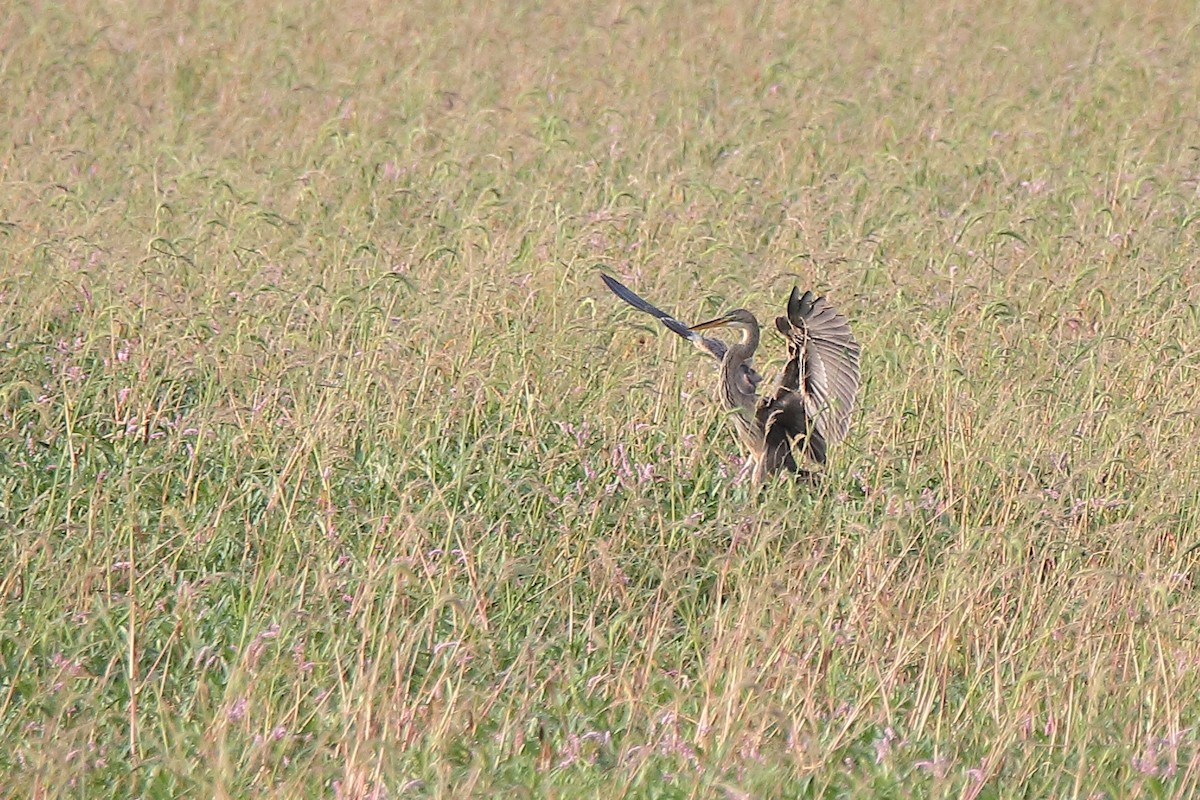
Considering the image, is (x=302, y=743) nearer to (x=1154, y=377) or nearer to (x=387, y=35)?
(x=1154, y=377)

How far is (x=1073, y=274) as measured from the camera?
20.5 ft

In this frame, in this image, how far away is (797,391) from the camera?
4.41 metres

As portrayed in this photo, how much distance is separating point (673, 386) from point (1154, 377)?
138cm

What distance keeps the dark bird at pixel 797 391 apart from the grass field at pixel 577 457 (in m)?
0.11

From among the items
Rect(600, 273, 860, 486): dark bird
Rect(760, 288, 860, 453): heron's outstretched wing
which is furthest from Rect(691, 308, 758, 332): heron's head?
Rect(760, 288, 860, 453): heron's outstretched wing

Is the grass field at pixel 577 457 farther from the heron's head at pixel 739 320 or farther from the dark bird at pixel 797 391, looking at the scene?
the heron's head at pixel 739 320

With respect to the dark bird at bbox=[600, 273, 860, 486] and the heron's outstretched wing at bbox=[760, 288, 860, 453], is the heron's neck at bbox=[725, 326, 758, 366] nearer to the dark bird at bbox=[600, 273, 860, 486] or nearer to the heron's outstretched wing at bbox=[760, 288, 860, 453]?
the dark bird at bbox=[600, 273, 860, 486]

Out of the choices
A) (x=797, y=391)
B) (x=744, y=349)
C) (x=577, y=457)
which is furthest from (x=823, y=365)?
(x=577, y=457)

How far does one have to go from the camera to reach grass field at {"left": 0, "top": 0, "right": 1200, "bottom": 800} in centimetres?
326

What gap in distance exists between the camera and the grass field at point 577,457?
3260mm

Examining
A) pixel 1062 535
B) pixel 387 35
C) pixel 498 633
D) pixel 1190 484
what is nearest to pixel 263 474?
pixel 498 633

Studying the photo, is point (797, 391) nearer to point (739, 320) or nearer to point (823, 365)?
point (823, 365)

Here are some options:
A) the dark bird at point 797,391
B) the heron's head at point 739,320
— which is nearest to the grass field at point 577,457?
the dark bird at point 797,391

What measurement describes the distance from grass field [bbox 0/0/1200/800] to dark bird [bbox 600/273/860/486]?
113 mm
